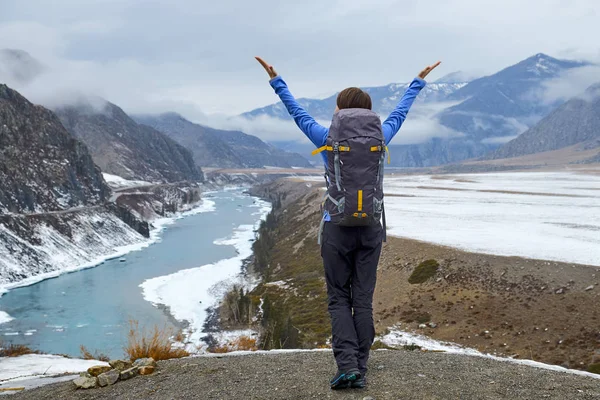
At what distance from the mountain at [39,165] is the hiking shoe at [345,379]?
107620 mm

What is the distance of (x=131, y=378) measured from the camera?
8.50 m

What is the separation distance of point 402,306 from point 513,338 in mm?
10992

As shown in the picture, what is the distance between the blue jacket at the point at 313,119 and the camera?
6816mm

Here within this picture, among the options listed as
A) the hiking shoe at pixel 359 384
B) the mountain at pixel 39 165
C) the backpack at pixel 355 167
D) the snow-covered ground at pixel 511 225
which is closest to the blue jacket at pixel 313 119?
the backpack at pixel 355 167

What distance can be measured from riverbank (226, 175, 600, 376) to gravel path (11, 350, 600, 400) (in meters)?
9.81

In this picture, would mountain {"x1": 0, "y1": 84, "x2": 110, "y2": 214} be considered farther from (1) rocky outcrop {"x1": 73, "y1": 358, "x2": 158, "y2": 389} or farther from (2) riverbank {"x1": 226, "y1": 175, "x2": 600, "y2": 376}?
(1) rocky outcrop {"x1": 73, "y1": 358, "x2": 158, "y2": 389}

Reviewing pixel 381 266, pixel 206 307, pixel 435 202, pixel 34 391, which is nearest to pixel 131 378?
pixel 34 391

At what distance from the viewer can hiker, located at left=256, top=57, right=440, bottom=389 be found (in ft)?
20.9

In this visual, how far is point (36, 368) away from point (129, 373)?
6624mm

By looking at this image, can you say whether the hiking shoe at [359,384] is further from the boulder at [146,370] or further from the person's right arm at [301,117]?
the boulder at [146,370]

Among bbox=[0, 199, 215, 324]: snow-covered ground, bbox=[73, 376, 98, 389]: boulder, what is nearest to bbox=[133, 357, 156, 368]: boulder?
bbox=[73, 376, 98, 389]: boulder

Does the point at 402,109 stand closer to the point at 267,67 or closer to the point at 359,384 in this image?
the point at 267,67

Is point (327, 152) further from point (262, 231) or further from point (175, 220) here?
point (175, 220)

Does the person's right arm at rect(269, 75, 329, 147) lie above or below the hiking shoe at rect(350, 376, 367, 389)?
above
